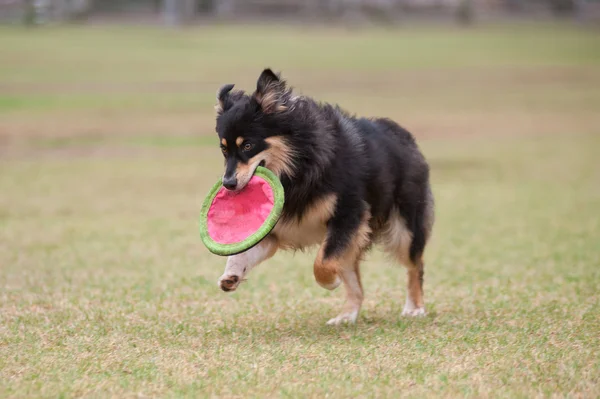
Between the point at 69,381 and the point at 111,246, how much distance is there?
5834 mm

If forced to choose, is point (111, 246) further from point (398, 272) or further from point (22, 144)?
point (22, 144)

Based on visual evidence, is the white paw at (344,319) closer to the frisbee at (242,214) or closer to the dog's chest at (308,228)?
the dog's chest at (308,228)

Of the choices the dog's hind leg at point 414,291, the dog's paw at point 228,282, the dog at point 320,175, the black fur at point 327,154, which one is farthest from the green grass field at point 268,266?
the black fur at point 327,154

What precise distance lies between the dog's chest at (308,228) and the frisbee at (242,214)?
31cm

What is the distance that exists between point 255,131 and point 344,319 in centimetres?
170

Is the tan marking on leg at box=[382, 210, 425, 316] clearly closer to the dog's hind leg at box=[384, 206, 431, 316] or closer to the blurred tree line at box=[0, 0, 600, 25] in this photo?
the dog's hind leg at box=[384, 206, 431, 316]

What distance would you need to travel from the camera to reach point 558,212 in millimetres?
13414

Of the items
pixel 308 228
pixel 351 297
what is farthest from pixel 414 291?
pixel 308 228

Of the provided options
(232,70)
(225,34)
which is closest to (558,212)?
(232,70)

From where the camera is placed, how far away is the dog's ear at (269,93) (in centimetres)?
Answer: 664

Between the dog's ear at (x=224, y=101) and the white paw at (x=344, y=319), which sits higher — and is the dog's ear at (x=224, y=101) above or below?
above

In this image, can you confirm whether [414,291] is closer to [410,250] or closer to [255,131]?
[410,250]

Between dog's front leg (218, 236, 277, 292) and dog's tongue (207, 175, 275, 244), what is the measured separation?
0.18 meters

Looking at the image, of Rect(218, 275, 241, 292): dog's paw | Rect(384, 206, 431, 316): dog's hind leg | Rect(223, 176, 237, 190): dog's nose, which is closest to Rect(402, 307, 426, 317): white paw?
Rect(384, 206, 431, 316): dog's hind leg
